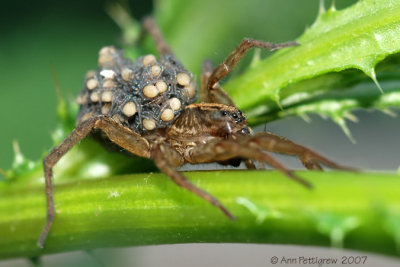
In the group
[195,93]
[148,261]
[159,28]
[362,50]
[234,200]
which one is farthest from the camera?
[148,261]

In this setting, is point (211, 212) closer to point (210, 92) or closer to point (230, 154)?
point (230, 154)

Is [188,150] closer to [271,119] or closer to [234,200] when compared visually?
[271,119]

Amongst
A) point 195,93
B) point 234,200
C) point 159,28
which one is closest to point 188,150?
point 195,93

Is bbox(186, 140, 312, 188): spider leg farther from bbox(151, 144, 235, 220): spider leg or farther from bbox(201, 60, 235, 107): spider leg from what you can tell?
bbox(201, 60, 235, 107): spider leg

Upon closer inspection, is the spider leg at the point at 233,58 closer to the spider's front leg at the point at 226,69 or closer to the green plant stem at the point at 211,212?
the spider's front leg at the point at 226,69

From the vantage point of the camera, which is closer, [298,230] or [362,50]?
[298,230]

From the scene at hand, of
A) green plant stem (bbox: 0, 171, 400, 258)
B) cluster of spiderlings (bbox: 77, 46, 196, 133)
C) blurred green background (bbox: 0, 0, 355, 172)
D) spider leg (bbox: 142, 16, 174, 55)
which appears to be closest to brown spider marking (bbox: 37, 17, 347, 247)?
cluster of spiderlings (bbox: 77, 46, 196, 133)
